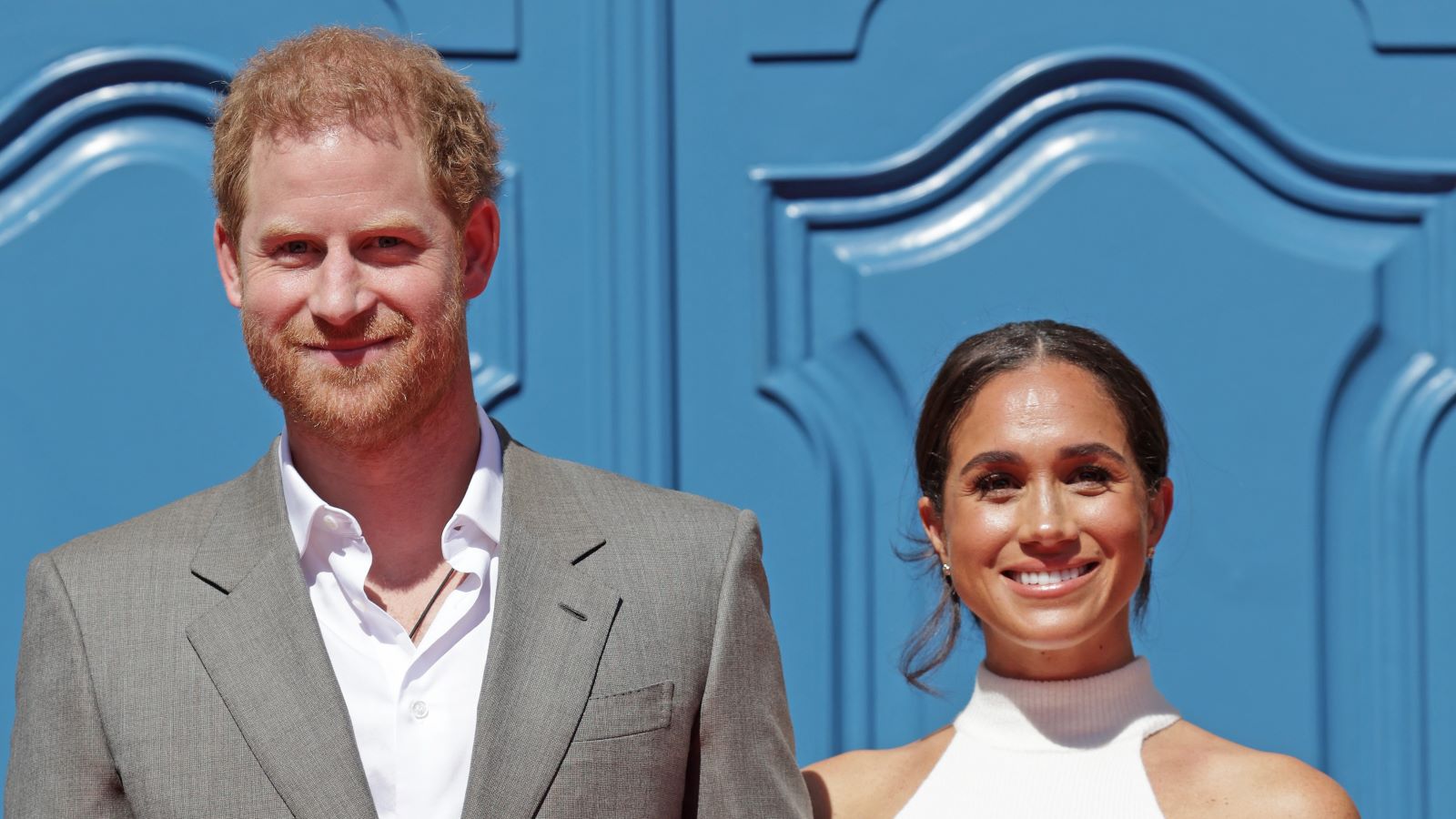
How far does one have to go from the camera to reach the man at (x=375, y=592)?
168 centimetres

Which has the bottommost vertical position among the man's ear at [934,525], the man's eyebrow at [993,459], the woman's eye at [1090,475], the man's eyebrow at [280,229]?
the man's ear at [934,525]

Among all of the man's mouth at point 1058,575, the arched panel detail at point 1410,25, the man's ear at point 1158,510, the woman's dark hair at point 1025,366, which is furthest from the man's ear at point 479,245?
the arched panel detail at point 1410,25

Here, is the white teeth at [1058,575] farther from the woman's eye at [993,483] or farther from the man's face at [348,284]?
the man's face at [348,284]

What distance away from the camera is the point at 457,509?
72.1 inches

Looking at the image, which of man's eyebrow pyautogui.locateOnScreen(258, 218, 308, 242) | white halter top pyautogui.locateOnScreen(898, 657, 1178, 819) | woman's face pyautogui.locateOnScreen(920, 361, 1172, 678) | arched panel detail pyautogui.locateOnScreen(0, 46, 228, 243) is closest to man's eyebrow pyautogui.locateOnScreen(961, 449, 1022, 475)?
woman's face pyautogui.locateOnScreen(920, 361, 1172, 678)

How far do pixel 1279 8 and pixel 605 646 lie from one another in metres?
1.27

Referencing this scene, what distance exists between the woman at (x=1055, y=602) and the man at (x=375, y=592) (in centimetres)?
28

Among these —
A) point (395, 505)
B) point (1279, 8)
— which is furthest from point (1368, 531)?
point (395, 505)

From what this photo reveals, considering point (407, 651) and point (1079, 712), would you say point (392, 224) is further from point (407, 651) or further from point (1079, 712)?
point (1079, 712)

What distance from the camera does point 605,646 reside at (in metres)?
1.76

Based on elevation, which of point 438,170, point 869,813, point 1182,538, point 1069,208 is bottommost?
point 869,813

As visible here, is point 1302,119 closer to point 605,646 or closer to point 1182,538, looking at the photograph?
point 1182,538

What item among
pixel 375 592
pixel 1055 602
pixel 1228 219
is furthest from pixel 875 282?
pixel 375 592

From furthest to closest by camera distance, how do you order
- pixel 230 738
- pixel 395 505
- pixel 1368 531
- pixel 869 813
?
1. pixel 1368 531
2. pixel 869 813
3. pixel 395 505
4. pixel 230 738
